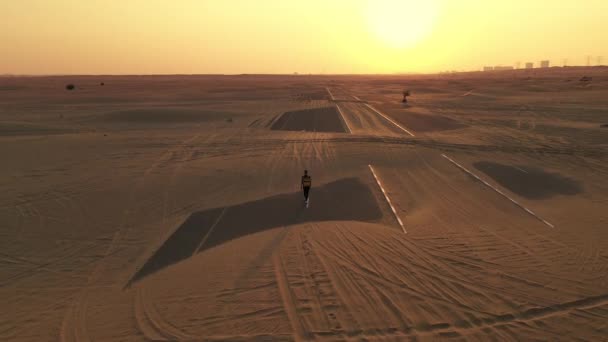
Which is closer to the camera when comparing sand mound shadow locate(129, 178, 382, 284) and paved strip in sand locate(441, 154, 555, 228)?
sand mound shadow locate(129, 178, 382, 284)

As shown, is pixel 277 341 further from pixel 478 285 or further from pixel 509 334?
pixel 478 285

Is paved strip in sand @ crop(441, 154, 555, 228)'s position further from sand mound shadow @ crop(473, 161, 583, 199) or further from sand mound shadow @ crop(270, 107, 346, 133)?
sand mound shadow @ crop(270, 107, 346, 133)

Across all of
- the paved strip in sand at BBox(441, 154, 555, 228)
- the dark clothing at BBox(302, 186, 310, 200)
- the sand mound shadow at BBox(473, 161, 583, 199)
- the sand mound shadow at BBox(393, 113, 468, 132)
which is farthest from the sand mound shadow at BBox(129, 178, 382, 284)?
the sand mound shadow at BBox(393, 113, 468, 132)

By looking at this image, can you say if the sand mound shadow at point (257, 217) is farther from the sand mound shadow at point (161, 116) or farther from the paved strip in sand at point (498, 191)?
the sand mound shadow at point (161, 116)

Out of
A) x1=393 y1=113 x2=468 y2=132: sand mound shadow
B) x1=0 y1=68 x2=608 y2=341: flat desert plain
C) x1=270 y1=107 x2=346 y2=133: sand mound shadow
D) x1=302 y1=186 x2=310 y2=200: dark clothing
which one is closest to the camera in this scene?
x1=0 y1=68 x2=608 y2=341: flat desert plain

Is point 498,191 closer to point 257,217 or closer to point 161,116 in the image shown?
point 257,217

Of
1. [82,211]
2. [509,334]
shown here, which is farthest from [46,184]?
[509,334]

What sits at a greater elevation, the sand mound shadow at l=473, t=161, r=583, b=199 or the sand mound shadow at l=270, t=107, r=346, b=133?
the sand mound shadow at l=270, t=107, r=346, b=133

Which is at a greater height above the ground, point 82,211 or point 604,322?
point 82,211
